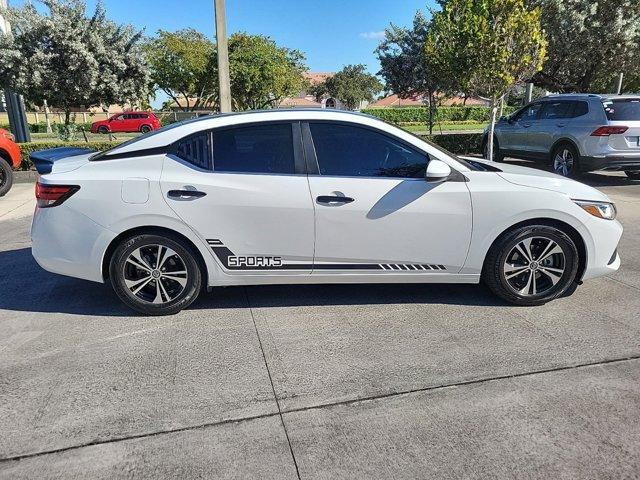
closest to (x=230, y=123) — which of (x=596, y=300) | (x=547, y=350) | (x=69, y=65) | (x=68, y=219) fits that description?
(x=68, y=219)

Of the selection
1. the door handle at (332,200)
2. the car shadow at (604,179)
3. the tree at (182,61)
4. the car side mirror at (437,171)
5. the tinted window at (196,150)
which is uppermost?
the tree at (182,61)

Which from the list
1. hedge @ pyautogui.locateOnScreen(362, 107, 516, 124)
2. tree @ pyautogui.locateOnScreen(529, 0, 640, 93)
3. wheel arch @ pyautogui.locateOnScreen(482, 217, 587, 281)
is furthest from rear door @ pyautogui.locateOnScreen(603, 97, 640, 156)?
A: hedge @ pyautogui.locateOnScreen(362, 107, 516, 124)

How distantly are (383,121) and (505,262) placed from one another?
150 centimetres

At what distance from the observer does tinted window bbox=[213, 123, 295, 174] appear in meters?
3.67

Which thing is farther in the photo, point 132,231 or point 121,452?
point 132,231

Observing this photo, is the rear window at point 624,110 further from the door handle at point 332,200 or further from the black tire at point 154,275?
the black tire at point 154,275

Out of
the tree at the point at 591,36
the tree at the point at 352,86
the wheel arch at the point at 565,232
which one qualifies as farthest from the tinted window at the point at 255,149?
the tree at the point at 352,86

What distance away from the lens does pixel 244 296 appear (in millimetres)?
4242

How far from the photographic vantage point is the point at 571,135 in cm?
931

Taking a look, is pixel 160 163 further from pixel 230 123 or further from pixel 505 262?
pixel 505 262

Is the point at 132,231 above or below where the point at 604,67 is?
below

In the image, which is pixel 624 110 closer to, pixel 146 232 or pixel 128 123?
pixel 146 232

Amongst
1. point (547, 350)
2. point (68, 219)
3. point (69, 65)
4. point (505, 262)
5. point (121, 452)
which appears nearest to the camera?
point (121, 452)

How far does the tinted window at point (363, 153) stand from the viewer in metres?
3.69
